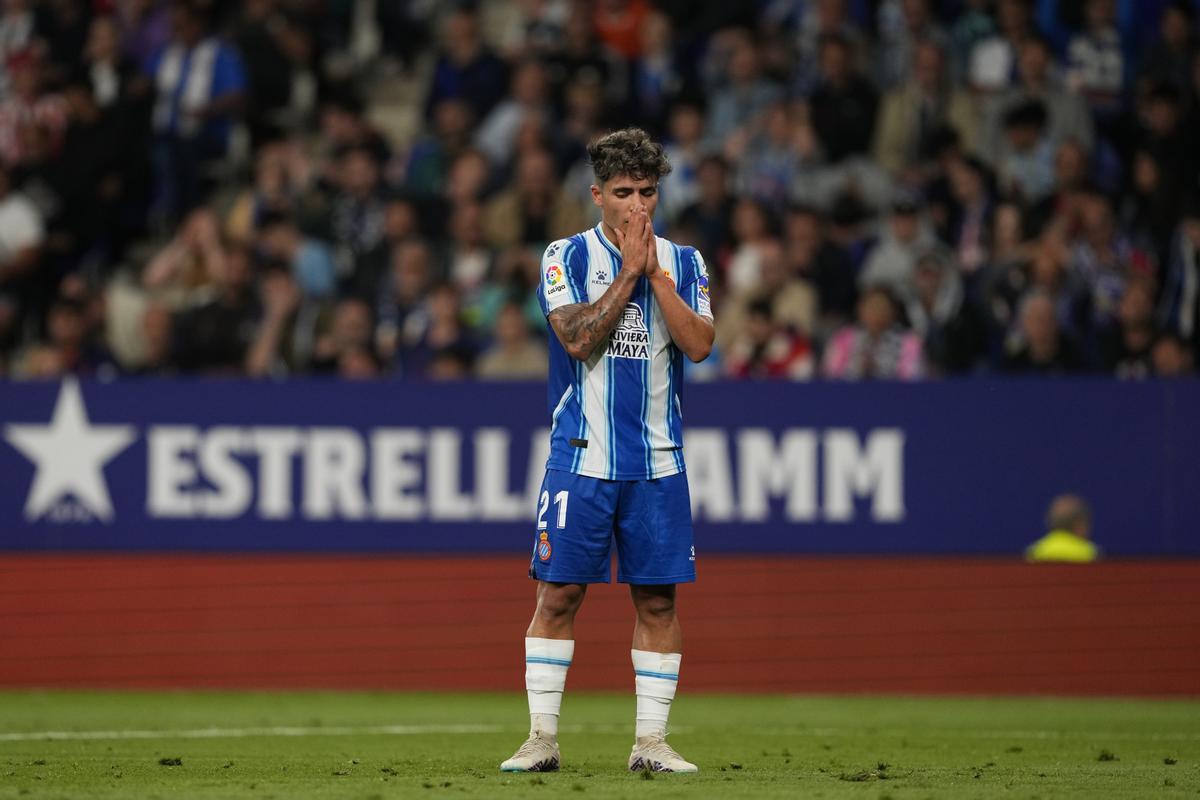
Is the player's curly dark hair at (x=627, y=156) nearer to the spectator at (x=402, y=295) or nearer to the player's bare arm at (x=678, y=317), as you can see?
the player's bare arm at (x=678, y=317)

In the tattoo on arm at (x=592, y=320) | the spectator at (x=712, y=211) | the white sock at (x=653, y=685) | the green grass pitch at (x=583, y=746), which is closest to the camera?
the green grass pitch at (x=583, y=746)

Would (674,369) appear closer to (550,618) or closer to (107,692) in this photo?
(550,618)

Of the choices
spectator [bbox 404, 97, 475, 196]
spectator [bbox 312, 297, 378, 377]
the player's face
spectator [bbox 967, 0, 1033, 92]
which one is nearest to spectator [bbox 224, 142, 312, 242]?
spectator [bbox 404, 97, 475, 196]

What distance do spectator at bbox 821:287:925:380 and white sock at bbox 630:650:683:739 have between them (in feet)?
20.7

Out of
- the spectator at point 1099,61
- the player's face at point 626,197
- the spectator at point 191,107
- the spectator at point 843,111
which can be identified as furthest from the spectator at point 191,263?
the player's face at point 626,197

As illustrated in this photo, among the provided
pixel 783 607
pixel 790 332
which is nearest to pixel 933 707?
pixel 783 607

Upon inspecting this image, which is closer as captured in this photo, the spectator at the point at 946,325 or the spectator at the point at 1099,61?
the spectator at the point at 946,325

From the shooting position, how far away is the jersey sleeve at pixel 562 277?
6781 mm

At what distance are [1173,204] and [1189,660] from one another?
145 inches

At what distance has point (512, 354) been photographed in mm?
13266

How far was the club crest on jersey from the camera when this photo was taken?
22.3 feet

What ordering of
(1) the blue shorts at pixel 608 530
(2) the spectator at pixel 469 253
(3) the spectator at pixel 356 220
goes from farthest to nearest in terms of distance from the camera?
(3) the spectator at pixel 356 220 → (2) the spectator at pixel 469 253 → (1) the blue shorts at pixel 608 530

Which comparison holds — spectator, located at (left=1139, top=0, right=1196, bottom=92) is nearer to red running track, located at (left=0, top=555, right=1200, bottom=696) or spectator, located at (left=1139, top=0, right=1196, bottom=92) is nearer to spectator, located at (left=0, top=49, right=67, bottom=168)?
red running track, located at (left=0, top=555, right=1200, bottom=696)

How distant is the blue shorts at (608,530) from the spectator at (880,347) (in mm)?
6321
